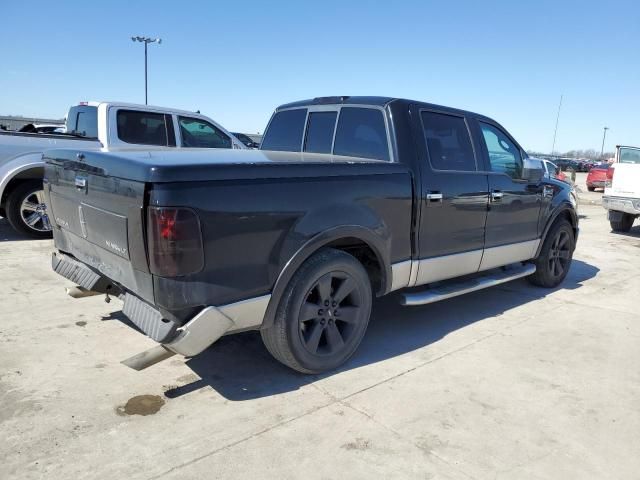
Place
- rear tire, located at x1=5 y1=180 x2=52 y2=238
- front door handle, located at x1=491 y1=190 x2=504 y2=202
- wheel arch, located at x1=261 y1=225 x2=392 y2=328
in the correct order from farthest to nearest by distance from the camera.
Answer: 1. rear tire, located at x1=5 y1=180 x2=52 y2=238
2. front door handle, located at x1=491 y1=190 x2=504 y2=202
3. wheel arch, located at x1=261 y1=225 x2=392 y2=328

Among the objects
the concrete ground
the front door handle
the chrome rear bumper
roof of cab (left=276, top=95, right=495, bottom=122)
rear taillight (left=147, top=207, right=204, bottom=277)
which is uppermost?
roof of cab (left=276, top=95, right=495, bottom=122)

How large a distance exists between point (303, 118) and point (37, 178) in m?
4.50

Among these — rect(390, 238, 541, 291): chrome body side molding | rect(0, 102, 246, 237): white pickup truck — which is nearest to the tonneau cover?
rect(390, 238, 541, 291): chrome body side molding

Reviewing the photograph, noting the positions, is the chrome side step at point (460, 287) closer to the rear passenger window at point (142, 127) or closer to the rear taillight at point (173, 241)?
the rear taillight at point (173, 241)

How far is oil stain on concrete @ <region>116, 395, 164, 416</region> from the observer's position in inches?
117

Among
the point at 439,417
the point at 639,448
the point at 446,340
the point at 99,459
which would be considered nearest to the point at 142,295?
the point at 99,459

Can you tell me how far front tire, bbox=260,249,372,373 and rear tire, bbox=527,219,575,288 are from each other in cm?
308

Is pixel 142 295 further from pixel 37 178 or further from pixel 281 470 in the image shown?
pixel 37 178

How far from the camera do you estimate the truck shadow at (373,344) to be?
11.0 ft

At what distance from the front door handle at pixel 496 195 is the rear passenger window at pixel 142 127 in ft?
16.5

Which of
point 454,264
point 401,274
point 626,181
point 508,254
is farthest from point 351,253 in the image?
point 626,181

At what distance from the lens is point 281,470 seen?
249cm

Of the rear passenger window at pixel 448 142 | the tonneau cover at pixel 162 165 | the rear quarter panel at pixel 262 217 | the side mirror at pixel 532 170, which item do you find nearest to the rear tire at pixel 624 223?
the side mirror at pixel 532 170

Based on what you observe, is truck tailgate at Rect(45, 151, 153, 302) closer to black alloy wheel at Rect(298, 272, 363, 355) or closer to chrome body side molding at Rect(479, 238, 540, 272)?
black alloy wheel at Rect(298, 272, 363, 355)
